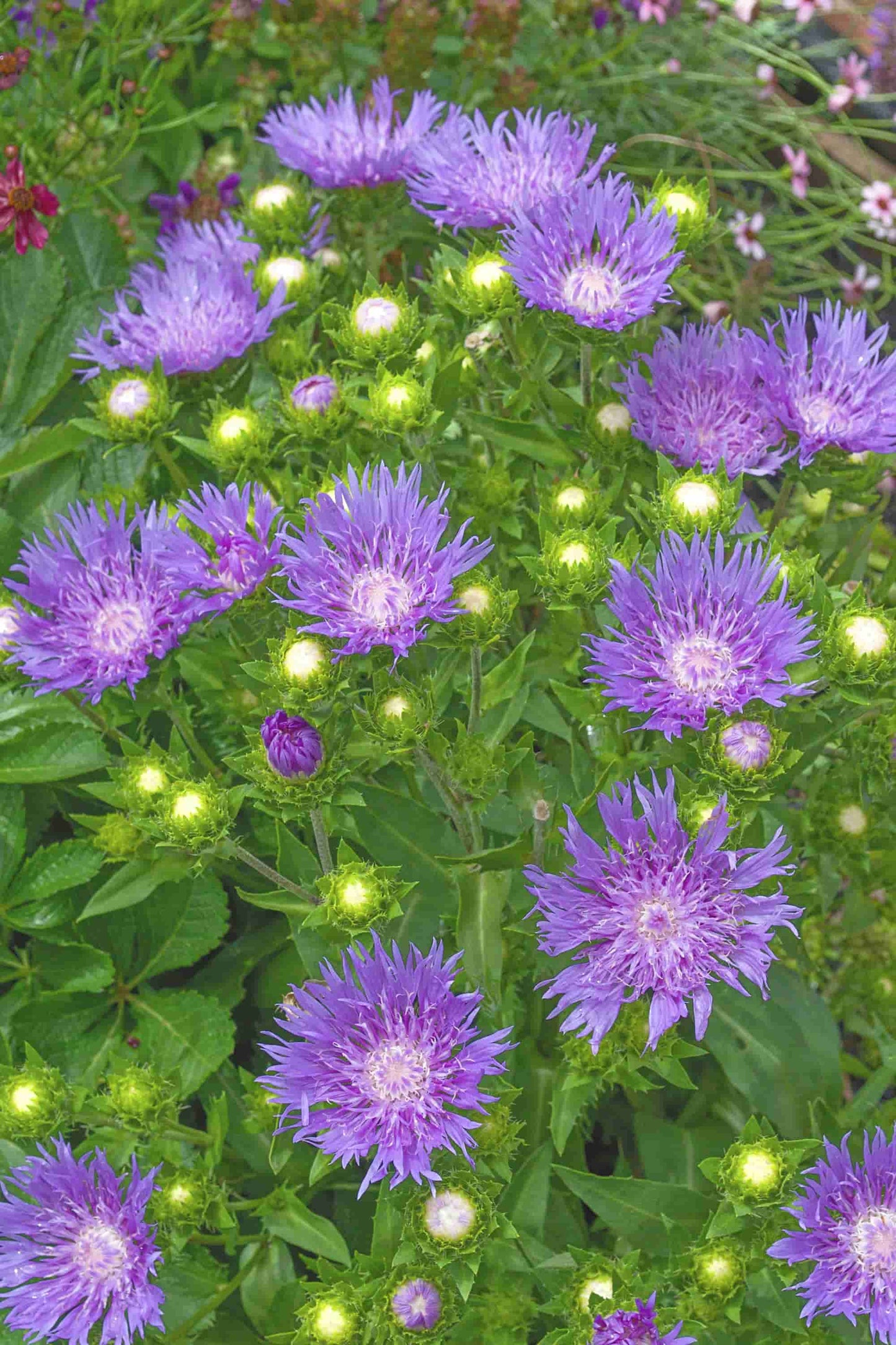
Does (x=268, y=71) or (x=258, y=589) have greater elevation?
(x=268, y=71)

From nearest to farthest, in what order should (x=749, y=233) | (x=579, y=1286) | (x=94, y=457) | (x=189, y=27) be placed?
(x=579, y=1286) < (x=94, y=457) < (x=189, y=27) < (x=749, y=233)

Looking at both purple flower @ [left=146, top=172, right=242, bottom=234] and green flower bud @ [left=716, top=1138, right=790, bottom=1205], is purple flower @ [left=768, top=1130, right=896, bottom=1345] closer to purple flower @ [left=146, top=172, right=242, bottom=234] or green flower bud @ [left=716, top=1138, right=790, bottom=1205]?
green flower bud @ [left=716, top=1138, right=790, bottom=1205]

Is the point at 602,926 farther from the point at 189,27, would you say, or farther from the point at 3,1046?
the point at 189,27

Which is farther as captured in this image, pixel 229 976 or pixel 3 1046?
pixel 229 976

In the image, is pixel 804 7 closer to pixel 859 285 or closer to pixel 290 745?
pixel 859 285

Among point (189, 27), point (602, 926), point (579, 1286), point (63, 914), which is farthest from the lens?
point (189, 27)

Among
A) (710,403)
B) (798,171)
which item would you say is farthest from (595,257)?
(798,171)

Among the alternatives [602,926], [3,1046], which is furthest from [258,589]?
[3,1046]
